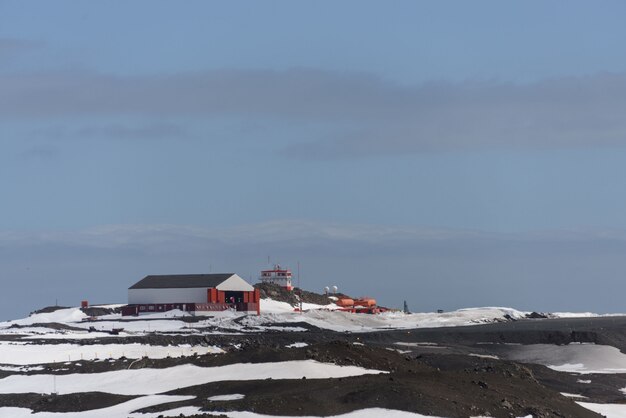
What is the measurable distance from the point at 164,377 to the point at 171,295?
62.7m

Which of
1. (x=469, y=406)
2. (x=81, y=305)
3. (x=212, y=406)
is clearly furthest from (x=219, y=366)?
(x=81, y=305)

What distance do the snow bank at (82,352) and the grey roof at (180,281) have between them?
130 feet

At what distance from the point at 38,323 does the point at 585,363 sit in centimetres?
5547

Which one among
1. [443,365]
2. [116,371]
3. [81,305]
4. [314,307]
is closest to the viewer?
[116,371]

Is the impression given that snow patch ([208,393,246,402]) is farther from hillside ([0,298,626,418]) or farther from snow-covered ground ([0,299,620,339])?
snow-covered ground ([0,299,620,339])

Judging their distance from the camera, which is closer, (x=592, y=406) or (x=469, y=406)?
(x=469, y=406)

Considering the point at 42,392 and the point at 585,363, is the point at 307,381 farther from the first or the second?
the point at 585,363

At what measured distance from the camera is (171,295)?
119 meters

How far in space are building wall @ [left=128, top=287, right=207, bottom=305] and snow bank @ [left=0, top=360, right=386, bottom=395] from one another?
5572 centimetres

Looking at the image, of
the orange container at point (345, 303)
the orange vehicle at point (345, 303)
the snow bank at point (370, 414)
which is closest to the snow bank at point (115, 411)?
the snow bank at point (370, 414)

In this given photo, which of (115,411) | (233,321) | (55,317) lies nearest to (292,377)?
(115,411)

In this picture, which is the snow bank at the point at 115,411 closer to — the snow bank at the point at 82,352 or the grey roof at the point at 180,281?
the snow bank at the point at 82,352

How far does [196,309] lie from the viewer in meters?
117

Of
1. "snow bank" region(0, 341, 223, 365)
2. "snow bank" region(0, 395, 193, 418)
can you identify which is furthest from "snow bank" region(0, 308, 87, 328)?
"snow bank" region(0, 395, 193, 418)
